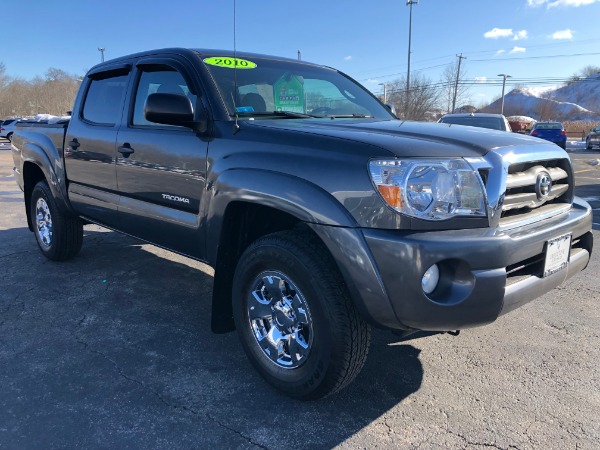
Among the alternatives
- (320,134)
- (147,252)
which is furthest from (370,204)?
(147,252)

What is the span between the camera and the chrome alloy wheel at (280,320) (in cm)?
246

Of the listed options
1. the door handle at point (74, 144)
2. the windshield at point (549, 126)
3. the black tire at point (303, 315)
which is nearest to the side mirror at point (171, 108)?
the black tire at point (303, 315)

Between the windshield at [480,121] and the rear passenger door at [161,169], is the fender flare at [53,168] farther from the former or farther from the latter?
the windshield at [480,121]

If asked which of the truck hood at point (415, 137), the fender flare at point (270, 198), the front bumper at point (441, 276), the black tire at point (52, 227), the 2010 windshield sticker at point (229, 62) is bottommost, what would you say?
the black tire at point (52, 227)

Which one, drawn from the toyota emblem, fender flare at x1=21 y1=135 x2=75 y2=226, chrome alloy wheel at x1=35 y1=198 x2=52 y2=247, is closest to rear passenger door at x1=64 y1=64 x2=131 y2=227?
fender flare at x1=21 y1=135 x2=75 y2=226

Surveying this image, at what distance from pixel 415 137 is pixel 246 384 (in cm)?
164

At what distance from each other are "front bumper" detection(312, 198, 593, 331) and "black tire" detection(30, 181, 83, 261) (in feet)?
11.9

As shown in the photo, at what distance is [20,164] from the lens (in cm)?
533

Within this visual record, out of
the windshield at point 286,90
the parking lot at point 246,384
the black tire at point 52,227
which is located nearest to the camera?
the parking lot at point 246,384

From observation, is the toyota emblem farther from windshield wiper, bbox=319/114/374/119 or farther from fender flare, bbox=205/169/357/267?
windshield wiper, bbox=319/114/374/119

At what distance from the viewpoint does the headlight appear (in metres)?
2.06

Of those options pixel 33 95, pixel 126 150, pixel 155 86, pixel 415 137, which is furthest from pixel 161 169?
pixel 33 95

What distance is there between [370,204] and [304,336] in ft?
2.76

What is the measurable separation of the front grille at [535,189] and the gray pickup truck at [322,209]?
0.04 feet
